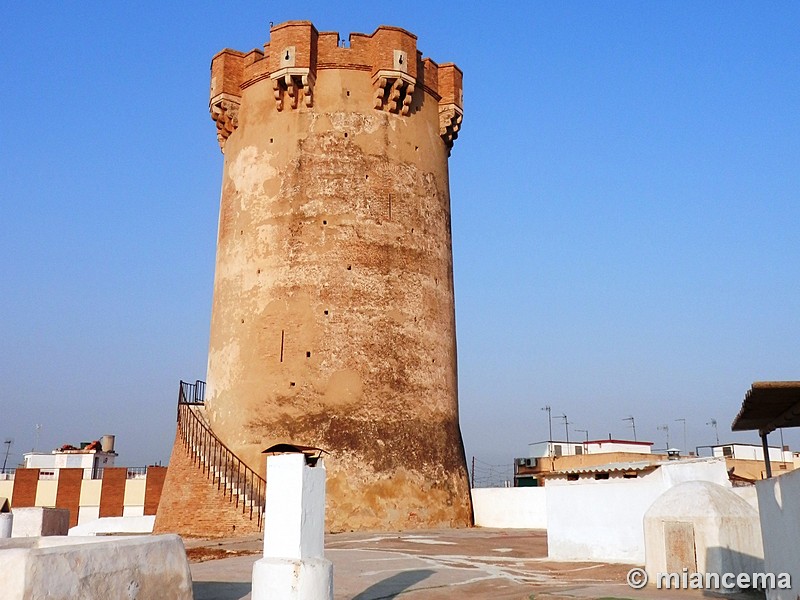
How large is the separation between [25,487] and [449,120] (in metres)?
33.8

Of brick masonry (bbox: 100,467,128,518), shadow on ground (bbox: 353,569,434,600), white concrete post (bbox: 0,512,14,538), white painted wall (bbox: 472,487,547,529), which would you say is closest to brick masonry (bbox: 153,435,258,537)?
shadow on ground (bbox: 353,569,434,600)

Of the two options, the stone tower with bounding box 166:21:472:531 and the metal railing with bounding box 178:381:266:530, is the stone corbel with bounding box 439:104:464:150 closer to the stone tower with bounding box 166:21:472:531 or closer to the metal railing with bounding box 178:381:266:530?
the stone tower with bounding box 166:21:472:531

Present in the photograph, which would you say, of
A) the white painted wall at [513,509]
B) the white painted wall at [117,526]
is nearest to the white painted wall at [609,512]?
the white painted wall at [513,509]

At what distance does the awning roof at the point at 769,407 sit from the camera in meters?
7.22

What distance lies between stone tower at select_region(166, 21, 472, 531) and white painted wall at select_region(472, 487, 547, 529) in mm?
1655

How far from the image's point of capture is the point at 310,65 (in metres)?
20.3

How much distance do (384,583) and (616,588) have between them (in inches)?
110

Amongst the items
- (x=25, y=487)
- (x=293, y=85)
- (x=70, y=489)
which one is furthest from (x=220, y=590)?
(x=25, y=487)

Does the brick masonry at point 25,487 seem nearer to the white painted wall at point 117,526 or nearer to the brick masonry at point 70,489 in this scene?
the brick masonry at point 70,489

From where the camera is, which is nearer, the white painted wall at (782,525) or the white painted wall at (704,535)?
the white painted wall at (782,525)

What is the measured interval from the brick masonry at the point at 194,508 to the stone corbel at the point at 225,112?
905 cm

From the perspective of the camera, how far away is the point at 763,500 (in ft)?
26.7

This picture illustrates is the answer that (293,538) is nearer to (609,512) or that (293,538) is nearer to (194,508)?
(609,512)

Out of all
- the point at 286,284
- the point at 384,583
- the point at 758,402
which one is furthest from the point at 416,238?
the point at 758,402
